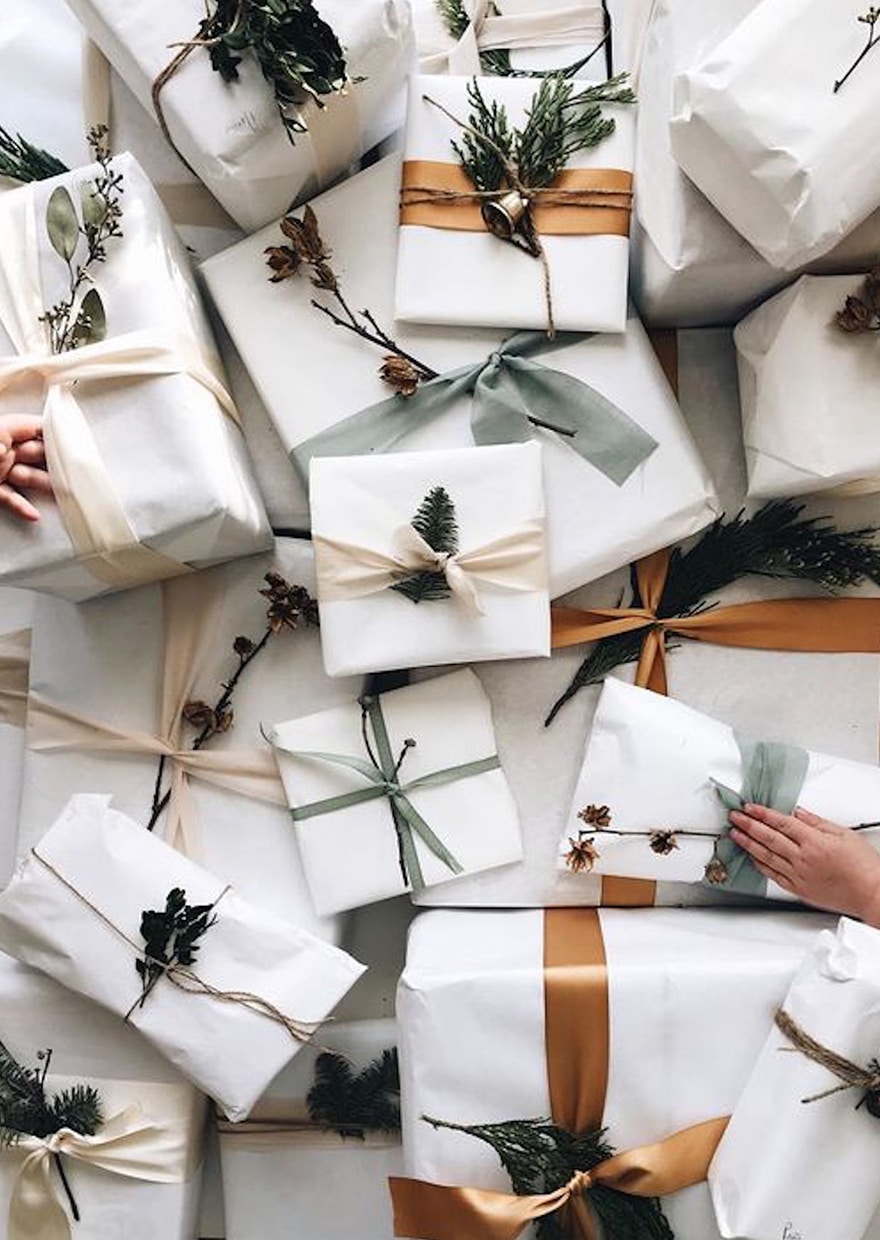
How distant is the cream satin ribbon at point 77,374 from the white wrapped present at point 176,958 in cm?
30

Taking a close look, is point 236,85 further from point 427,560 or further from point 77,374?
point 427,560

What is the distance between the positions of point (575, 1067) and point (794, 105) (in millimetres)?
879

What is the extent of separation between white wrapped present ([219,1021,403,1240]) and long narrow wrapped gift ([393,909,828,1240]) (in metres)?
0.18

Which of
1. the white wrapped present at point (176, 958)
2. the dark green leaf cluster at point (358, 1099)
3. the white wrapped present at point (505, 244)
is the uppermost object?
the white wrapped present at point (505, 244)

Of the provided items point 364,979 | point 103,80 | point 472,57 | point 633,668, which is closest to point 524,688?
point 633,668

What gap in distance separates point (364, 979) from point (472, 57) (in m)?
1.04

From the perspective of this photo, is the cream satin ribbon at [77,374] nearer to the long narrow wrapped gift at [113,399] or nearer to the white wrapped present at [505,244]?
the long narrow wrapped gift at [113,399]

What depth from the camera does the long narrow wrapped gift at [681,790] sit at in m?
1.28

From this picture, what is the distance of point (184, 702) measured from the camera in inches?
53.6

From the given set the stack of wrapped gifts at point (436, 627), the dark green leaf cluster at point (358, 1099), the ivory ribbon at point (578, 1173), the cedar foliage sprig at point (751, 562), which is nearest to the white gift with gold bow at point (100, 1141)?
the stack of wrapped gifts at point (436, 627)

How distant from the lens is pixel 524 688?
4.45ft

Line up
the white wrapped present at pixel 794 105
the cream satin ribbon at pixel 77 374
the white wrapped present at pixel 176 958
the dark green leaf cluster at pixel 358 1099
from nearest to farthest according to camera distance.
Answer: the white wrapped present at pixel 794 105, the cream satin ribbon at pixel 77 374, the white wrapped present at pixel 176 958, the dark green leaf cluster at pixel 358 1099

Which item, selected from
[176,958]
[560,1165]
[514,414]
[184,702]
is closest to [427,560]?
[514,414]

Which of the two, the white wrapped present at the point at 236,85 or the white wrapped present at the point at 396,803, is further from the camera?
the white wrapped present at the point at 396,803
